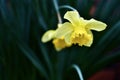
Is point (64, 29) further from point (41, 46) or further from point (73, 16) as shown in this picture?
point (41, 46)

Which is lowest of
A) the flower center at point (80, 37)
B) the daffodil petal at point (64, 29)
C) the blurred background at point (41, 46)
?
the blurred background at point (41, 46)

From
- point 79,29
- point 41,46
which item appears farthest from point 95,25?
point 41,46

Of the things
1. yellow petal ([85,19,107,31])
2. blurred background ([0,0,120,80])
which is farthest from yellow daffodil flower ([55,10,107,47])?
blurred background ([0,0,120,80])

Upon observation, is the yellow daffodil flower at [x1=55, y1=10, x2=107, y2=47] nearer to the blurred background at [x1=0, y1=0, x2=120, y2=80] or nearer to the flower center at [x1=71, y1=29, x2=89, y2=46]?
the flower center at [x1=71, y1=29, x2=89, y2=46]

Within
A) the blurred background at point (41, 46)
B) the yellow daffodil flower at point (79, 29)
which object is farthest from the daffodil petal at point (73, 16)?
the blurred background at point (41, 46)

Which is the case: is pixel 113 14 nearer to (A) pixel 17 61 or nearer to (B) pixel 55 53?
(B) pixel 55 53

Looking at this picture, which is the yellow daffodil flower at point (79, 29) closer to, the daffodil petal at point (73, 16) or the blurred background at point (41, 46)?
the daffodil petal at point (73, 16)
